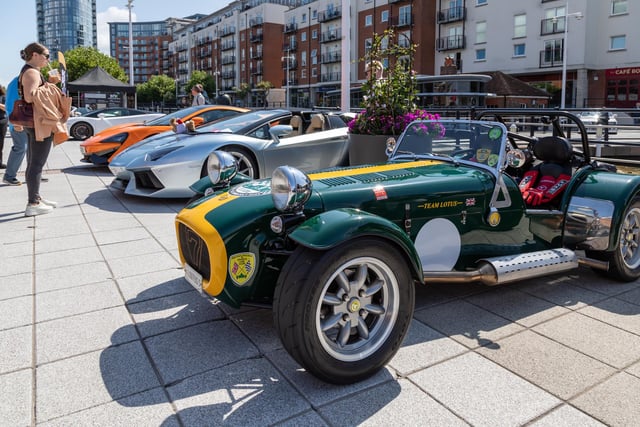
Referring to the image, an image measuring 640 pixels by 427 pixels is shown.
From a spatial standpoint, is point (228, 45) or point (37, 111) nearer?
point (37, 111)

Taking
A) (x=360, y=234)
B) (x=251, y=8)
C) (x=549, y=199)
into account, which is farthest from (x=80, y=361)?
(x=251, y=8)

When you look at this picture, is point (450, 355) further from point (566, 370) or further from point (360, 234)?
point (360, 234)

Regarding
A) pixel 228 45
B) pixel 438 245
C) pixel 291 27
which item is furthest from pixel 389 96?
pixel 228 45

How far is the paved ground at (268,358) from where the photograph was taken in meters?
2.36

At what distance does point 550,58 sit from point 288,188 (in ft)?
138

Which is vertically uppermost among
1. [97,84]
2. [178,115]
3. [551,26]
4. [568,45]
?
[551,26]

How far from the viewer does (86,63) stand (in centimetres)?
5138

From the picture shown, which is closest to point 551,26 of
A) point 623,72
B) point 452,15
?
point 623,72

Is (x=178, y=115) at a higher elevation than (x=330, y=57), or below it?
below

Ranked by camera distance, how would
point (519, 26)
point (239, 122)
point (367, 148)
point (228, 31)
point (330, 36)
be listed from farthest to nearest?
point (228, 31)
point (330, 36)
point (519, 26)
point (239, 122)
point (367, 148)

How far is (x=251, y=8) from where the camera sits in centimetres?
8175

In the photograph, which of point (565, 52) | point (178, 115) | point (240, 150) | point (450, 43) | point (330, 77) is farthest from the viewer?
point (330, 77)

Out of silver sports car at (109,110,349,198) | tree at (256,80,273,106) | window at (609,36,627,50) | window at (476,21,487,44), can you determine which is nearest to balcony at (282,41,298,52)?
tree at (256,80,273,106)

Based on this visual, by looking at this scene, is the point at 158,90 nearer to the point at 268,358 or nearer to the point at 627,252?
the point at 627,252
